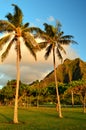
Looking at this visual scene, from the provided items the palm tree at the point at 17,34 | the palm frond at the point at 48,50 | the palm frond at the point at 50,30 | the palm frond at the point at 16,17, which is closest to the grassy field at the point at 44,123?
the palm tree at the point at 17,34

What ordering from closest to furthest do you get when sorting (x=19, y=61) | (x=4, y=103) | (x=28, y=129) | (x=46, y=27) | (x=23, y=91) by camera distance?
(x=28, y=129)
(x=19, y=61)
(x=46, y=27)
(x=23, y=91)
(x=4, y=103)

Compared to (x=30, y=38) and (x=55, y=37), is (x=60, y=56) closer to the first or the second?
(x=55, y=37)

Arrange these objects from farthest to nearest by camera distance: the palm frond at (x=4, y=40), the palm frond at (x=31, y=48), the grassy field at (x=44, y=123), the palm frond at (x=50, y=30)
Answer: the palm frond at (x=50, y=30) → the palm frond at (x=31, y=48) → the palm frond at (x=4, y=40) → the grassy field at (x=44, y=123)

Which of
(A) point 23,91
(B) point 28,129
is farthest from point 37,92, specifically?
(B) point 28,129

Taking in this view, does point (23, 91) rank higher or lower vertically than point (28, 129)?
higher

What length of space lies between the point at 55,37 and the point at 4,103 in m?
111

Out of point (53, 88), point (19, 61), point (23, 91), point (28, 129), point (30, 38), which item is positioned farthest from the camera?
point (23, 91)

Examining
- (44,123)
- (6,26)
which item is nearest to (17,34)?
(6,26)

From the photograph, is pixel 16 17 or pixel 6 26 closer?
pixel 6 26

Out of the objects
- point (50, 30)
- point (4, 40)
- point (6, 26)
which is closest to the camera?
point (4, 40)

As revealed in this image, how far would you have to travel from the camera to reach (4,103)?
161750mm

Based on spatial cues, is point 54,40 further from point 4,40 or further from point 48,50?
point 4,40

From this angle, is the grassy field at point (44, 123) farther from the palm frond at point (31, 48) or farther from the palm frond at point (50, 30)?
the palm frond at point (50, 30)

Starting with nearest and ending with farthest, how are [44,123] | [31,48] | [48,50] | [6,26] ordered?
1. [44,123]
2. [6,26]
3. [31,48]
4. [48,50]
